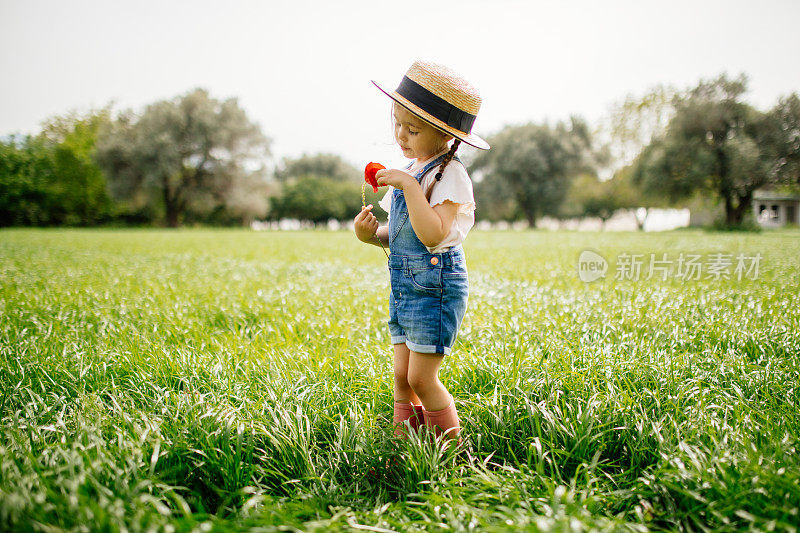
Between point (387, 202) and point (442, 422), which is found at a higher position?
point (387, 202)

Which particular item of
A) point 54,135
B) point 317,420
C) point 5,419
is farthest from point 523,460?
point 54,135

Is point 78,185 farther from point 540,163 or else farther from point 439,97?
point 439,97

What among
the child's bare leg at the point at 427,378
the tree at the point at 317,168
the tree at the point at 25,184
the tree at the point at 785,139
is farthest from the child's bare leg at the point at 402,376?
the tree at the point at 317,168

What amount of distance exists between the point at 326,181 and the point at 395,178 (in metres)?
60.5

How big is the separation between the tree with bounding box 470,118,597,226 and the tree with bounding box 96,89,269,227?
24767 mm

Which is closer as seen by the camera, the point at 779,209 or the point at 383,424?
the point at 383,424

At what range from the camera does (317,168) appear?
8425 cm

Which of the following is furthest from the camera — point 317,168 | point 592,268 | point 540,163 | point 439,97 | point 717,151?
point 317,168

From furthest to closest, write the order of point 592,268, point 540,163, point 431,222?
1. point 540,163
2. point 592,268
3. point 431,222

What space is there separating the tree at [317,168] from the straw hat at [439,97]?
83.2 metres

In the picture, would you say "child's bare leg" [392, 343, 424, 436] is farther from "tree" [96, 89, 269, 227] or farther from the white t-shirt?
"tree" [96, 89, 269, 227]

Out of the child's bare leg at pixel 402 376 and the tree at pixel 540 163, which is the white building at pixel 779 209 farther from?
the child's bare leg at pixel 402 376

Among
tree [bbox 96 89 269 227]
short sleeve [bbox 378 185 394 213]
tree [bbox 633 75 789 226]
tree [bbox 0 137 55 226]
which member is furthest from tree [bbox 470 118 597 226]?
short sleeve [bbox 378 185 394 213]

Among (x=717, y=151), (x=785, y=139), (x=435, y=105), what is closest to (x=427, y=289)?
(x=435, y=105)
